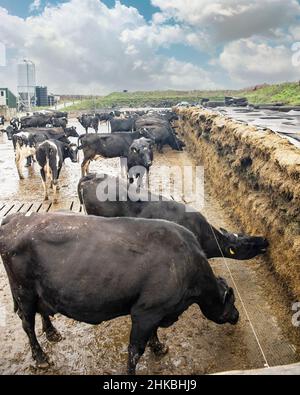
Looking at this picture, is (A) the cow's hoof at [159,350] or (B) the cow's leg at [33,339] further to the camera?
(A) the cow's hoof at [159,350]

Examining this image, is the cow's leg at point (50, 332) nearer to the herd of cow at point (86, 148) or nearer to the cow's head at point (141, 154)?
the herd of cow at point (86, 148)

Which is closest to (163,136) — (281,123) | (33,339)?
(281,123)

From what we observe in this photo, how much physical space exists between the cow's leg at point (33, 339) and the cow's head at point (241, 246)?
333cm

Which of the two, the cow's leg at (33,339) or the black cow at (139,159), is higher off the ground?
the black cow at (139,159)

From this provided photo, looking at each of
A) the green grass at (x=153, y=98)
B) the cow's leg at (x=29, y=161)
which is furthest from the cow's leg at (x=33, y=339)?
the green grass at (x=153, y=98)

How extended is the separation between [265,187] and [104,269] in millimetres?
4712

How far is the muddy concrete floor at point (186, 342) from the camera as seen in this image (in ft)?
15.7

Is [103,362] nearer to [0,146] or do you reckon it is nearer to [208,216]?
[208,216]

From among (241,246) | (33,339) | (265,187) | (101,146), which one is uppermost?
(265,187)

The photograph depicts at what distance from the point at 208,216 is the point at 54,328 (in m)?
5.86

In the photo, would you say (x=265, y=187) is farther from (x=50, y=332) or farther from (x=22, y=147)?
(x=22, y=147)

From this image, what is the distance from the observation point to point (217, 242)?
6.54m

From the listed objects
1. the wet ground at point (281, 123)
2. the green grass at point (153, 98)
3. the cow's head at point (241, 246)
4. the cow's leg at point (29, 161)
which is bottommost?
the cow's leg at point (29, 161)

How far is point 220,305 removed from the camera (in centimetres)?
485
